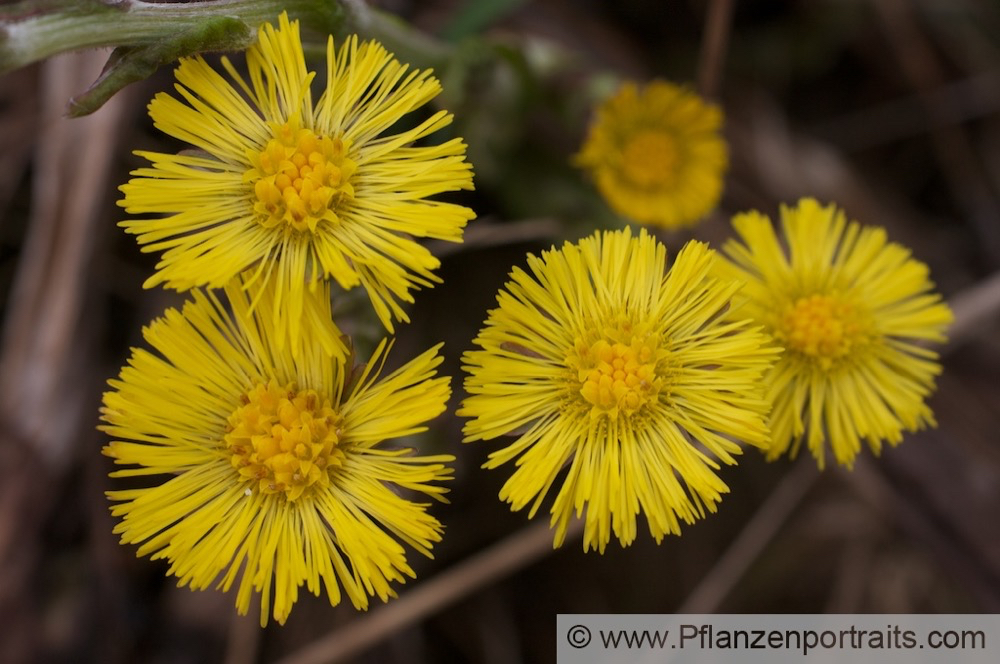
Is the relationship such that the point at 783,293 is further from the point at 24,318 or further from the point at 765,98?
the point at 24,318

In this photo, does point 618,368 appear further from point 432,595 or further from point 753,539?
point 753,539

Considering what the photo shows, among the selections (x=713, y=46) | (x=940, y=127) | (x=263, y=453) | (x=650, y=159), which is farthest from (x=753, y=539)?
(x=940, y=127)

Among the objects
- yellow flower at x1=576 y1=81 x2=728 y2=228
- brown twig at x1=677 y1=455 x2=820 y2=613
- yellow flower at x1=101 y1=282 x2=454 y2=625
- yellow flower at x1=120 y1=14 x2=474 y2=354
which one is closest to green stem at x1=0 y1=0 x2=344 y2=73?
yellow flower at x1=120 y1=14 x2=474 y2=354

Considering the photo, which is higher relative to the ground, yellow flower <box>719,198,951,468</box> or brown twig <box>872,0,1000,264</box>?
brown twig <box>872,0,1000,264</box>

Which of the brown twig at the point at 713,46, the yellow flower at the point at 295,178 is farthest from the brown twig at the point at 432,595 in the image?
the brown twig at the point at 713,46

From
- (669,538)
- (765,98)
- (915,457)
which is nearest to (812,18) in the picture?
(765,98)

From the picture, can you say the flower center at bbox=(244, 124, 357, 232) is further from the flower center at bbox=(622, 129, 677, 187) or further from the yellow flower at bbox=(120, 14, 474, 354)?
the flower center at bbox=(622, 129, 677, 187)

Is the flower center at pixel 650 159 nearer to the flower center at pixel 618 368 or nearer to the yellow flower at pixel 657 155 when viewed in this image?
the yellow flower at pixel 657 155
